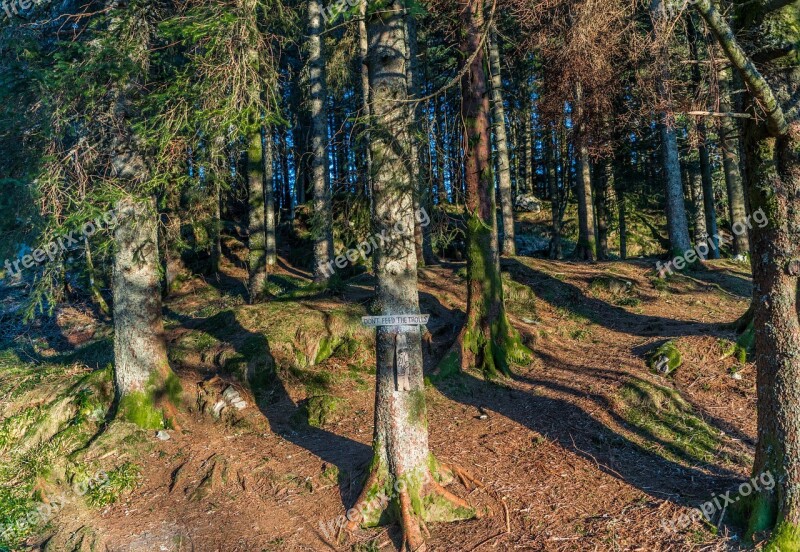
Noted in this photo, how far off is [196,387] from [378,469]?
4316 mm

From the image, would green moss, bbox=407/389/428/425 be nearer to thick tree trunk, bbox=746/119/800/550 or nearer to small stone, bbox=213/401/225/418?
thick tree trunk, bbox=746/119/800/550

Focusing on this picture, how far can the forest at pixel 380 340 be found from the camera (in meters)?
4.88

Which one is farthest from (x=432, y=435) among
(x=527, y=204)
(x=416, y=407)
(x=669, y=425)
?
(x=527, y=204)

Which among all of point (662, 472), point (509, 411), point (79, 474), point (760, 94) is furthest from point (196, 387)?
point (760, 94)

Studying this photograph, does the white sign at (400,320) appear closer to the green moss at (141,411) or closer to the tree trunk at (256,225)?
the green moss at (141,411)

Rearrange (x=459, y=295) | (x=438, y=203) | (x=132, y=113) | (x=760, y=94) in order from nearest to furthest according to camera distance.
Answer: (x=760, y=94) → (x=438, y=203) → (x=132, y=113) → (x=459, y=295)

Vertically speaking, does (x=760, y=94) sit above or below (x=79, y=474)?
above

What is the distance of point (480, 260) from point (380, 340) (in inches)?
176

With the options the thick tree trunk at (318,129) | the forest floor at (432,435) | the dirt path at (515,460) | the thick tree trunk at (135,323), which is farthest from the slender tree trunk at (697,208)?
the thick tree trunk at (135,323)

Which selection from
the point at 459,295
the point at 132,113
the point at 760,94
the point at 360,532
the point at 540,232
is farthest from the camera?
the point at 540,232

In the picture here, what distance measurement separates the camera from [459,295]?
1209 centimetres

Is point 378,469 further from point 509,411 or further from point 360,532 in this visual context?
point 509,411

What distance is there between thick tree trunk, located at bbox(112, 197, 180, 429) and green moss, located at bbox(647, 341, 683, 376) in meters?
7.87

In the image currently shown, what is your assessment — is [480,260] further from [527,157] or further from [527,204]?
[527,157]
